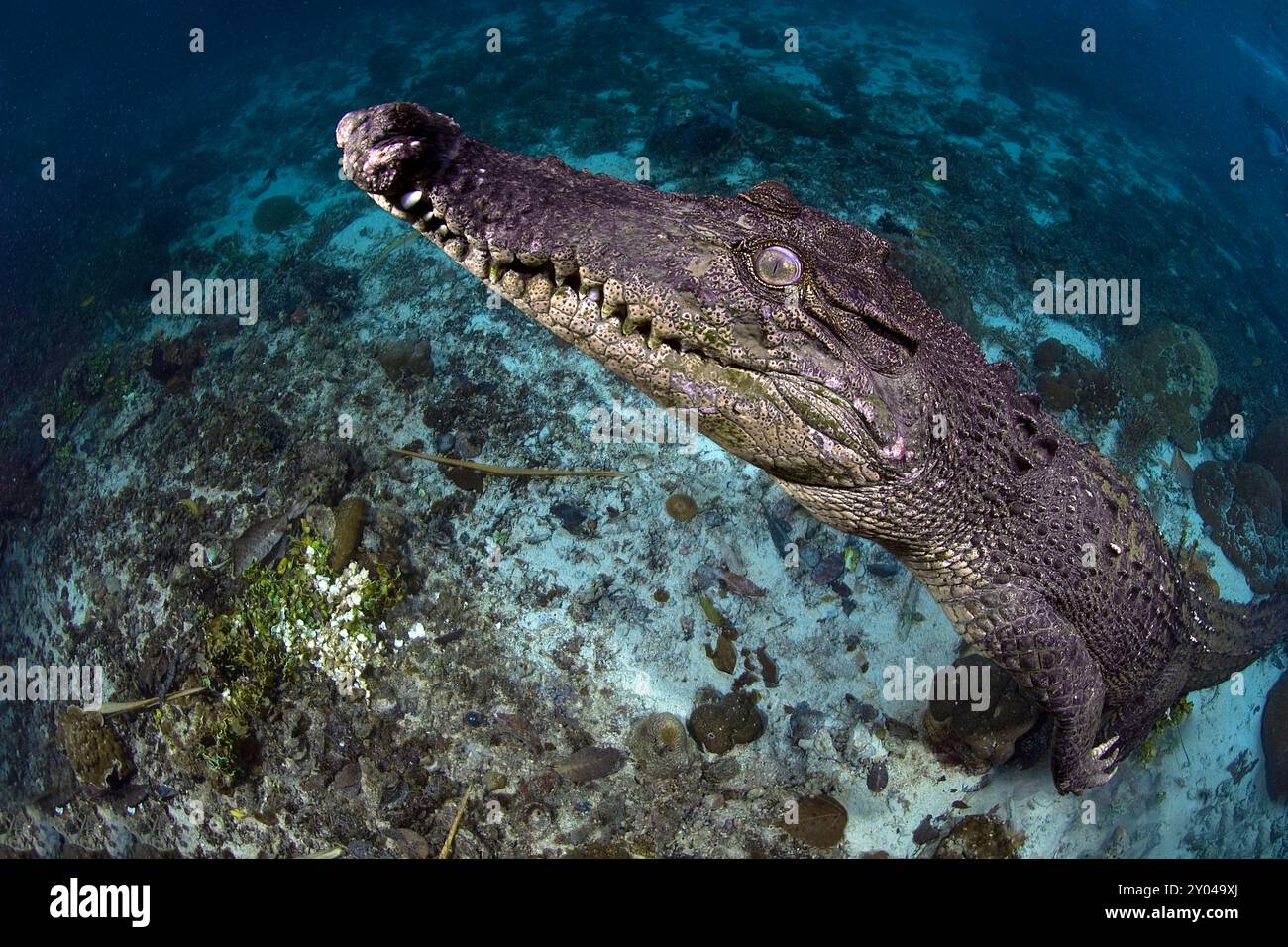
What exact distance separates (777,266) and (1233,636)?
4.70m

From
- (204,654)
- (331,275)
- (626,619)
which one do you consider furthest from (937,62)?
(204,654)

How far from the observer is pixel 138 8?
119 feet

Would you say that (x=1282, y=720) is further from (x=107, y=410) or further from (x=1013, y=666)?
(x=107, y=410)

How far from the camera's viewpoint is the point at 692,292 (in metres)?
2.56

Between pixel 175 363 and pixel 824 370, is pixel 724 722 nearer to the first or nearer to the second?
pixel 824 370

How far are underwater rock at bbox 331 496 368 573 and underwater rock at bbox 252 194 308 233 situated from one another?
8.11 metres

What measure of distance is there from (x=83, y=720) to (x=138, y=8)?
47464mm

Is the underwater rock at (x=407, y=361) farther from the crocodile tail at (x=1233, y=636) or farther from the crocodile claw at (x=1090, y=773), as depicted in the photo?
the crocodile tail at (x=1233, y=636)

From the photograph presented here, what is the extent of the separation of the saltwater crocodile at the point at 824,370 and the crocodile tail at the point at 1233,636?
113 cm

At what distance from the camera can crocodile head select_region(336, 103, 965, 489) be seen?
8.07 feet

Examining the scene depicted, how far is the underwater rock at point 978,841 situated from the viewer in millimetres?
4863

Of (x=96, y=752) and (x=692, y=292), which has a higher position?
(x=692, y=292)

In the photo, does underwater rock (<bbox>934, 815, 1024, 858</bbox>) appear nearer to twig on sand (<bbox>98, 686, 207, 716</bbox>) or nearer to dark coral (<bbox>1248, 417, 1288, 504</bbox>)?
twig on sand (<bbox>98, 686, 207, 716</bbox>)

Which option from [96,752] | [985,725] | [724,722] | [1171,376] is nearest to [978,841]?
[985,725]
